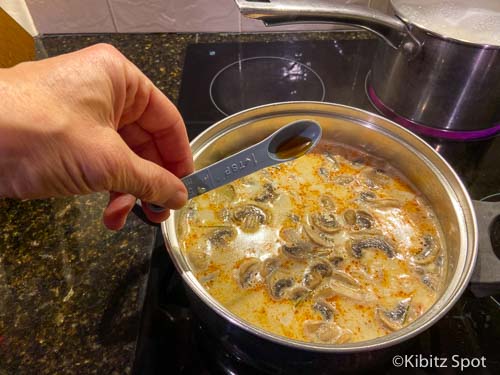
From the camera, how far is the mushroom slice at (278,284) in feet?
2.70

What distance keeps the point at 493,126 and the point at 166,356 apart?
1108 mm

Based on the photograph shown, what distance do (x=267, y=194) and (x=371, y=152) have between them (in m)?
0.34

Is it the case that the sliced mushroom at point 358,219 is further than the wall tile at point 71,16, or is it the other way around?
the wall tile at point 71,16

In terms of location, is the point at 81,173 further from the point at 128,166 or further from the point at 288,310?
the point at 288,310

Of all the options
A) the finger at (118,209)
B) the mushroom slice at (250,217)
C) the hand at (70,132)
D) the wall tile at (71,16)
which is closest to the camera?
the hand at (70,132)

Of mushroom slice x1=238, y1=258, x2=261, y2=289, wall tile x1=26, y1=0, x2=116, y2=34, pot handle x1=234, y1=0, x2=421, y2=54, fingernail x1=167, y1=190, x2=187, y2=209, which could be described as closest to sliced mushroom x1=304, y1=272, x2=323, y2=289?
mushroom slice x1=238, y1=258, x2=261, y2=289

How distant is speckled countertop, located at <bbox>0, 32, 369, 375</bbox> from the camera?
0.76m

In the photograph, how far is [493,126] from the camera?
1.16 metres

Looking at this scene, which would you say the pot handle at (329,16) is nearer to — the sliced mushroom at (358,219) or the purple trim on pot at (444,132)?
the purple trim on pot at (444,132)

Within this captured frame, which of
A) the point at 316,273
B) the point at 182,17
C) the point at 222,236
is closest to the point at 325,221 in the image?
the point at 316,273

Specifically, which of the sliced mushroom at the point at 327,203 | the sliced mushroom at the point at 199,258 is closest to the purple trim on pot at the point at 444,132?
the sliced mushroom at the point at 327,203

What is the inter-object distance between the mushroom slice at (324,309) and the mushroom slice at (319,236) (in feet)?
0.49

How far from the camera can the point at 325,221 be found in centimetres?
96

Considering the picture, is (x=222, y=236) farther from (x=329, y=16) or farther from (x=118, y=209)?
(x=329, y=16)
